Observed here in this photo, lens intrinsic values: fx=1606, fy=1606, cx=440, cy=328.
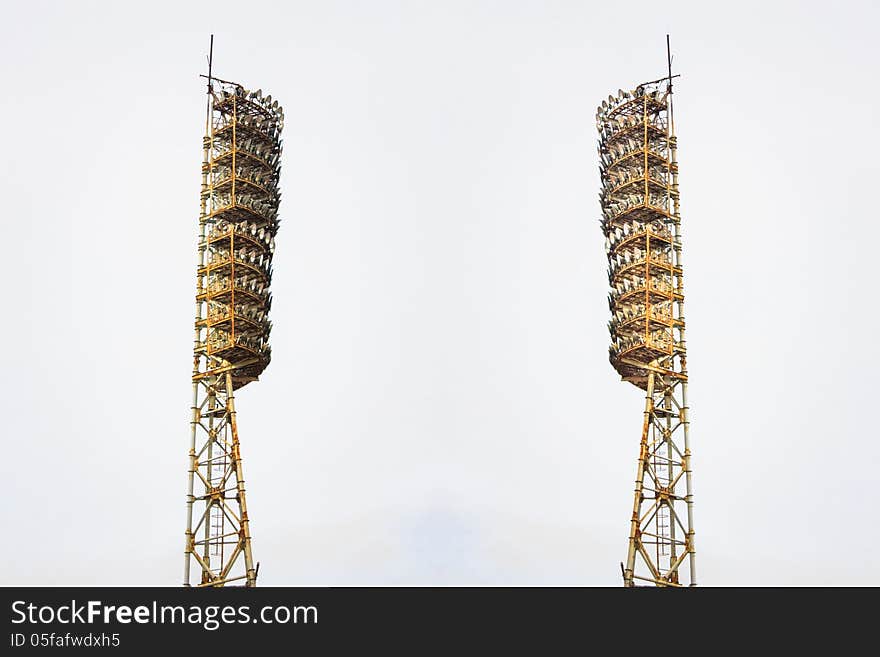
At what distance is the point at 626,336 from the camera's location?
8869 centimetres

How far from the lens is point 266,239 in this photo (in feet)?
303

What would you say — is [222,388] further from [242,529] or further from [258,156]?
[258,156]
